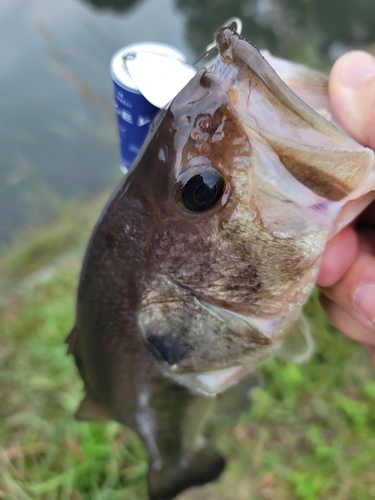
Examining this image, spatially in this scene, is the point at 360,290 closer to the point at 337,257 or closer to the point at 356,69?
the point at 337,257

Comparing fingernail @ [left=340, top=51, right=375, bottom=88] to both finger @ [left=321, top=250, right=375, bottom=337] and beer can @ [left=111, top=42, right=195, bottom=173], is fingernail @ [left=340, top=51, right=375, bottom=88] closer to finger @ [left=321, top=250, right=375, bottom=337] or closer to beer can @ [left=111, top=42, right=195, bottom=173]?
beer can @ [left=111, top=42, right=195, bottom=173]

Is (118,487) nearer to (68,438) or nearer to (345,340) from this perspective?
(68,438)

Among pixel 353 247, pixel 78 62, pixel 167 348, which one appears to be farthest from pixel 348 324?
pixel 78 62

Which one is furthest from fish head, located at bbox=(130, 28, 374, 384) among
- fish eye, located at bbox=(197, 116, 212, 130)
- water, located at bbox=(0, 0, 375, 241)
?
water, located at bbox=(0, 0, 375, 241)

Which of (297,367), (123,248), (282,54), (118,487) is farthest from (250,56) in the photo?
(282,54)

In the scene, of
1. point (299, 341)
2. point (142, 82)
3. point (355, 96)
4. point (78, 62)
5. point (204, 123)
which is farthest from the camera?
point (78, 62)

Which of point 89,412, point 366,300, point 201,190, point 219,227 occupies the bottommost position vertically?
point 89,412
